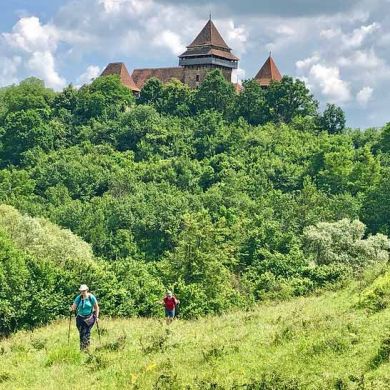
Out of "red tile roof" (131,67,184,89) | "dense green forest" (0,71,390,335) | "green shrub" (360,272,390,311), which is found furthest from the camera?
"red tile roof" (131,67,184,89)

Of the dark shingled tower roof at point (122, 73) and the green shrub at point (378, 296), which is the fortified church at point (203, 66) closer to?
the dark shingled tower roof at point (122, 73)

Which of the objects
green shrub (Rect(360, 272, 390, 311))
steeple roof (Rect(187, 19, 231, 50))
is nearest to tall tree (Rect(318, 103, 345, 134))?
steeple roof (Rect(187, 19, 231, 50))

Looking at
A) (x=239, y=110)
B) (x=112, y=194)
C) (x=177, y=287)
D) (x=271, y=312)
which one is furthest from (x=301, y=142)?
(x=271, y=312)

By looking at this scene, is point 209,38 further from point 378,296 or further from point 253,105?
point 378,296

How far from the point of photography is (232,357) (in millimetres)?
9867

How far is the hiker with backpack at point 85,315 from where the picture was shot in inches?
466

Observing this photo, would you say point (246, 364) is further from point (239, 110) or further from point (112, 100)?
point (112, 100)

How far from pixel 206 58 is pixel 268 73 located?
7.87m

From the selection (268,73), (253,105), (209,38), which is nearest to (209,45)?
(209,38)

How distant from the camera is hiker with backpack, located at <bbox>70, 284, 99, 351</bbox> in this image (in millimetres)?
11844

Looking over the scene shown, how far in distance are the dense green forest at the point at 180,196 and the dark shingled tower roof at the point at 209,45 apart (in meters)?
5.73

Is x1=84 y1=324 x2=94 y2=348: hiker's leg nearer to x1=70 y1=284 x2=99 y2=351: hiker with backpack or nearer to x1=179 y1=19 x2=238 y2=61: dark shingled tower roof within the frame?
x1=70 y1=284 x2=99 y2=351: hiker with backpack

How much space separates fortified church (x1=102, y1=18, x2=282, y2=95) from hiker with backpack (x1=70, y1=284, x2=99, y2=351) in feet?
210

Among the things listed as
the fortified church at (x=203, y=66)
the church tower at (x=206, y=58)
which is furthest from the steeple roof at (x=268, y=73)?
the church tower at (x=206, y=58)
